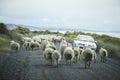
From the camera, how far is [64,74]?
31.2ft

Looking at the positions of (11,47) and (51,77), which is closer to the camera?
(51,77)

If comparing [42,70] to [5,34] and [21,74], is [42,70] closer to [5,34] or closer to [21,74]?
[21,74]

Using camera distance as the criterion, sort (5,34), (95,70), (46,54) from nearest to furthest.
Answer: (95,70) < (46,54) < (5,34)

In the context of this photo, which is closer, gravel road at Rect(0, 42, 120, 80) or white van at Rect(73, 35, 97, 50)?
gravel road at Rect(0, 42, 120, 80)

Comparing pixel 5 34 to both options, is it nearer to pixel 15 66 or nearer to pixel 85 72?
pixel 15 66

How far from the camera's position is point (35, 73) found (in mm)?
9633

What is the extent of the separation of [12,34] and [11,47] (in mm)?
6507

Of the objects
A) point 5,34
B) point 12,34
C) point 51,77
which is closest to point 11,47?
point 5,34

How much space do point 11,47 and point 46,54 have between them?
22.1ft

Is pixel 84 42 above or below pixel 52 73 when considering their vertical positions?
above

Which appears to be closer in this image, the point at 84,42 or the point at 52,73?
the point at 52,73

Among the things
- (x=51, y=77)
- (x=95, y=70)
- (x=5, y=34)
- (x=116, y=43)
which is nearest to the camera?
(x=51, y=77)

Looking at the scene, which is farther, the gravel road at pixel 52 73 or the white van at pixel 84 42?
the white van at pixel 84 42

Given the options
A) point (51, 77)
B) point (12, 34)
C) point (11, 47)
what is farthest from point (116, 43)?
point (51, 77)
